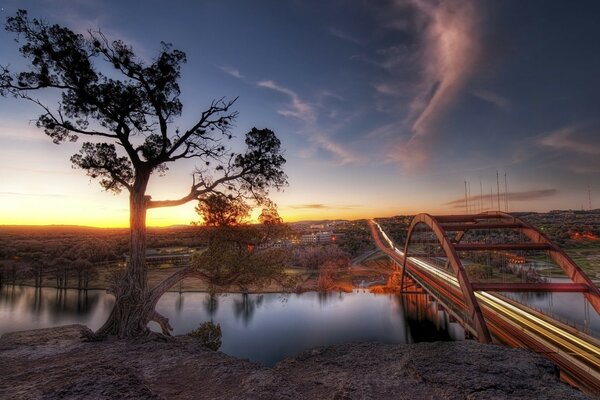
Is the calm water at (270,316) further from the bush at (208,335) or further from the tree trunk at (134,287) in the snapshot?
the tree trunk at (134,287)

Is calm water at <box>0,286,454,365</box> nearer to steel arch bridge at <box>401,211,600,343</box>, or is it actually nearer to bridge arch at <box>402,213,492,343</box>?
steel arch bridge at <box>401,211,600,343</box>

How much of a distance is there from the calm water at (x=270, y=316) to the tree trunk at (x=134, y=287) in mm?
21598

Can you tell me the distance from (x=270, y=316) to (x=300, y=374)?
4191 centimetres

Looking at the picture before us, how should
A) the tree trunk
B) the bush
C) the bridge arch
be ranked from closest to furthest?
the tree trunk, the bridge arch, the bush

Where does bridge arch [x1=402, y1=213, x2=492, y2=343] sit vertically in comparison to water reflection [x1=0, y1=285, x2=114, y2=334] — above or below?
above

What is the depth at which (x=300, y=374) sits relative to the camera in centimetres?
608

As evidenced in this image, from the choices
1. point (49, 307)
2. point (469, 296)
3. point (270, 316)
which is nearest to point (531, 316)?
point (469, 296)

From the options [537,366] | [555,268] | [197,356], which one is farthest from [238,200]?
[555,268]

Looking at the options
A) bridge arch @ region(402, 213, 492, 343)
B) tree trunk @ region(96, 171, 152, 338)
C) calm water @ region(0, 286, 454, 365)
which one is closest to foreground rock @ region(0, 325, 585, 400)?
tree trunk @ region(96, 171, 152, 338)

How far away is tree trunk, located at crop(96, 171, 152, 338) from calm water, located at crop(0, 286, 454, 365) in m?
21.6

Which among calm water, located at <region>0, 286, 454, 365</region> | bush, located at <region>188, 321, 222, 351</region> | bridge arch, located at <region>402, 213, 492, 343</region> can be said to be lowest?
calm water, located at <region>0, 286, 454, 365</region>

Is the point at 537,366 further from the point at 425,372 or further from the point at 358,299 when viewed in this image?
the point at 358,299

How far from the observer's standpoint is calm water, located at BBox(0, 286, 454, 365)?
35.7 m

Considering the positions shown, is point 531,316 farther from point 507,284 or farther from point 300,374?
point 300,374
